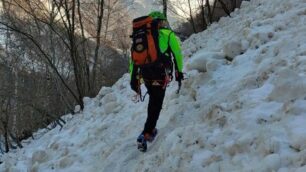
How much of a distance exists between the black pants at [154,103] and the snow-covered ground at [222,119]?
0.21 m

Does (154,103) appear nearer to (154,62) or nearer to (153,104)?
(153,104)

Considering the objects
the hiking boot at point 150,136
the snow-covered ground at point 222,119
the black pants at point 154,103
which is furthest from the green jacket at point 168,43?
the hiking boot at point 150,136

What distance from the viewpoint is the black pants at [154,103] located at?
6.65 meters

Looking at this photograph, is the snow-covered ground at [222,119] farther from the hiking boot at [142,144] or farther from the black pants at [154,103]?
the black pants at [154,103]

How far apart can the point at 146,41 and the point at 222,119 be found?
4.74 feet

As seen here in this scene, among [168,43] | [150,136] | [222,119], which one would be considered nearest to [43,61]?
[150,136]

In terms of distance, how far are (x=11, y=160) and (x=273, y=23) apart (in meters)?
6.04

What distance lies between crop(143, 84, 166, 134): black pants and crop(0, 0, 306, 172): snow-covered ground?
212mm

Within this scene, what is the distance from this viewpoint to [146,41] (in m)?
6.38

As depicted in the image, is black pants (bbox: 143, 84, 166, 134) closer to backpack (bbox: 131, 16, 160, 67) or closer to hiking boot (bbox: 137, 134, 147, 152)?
hiking boot (bbox: 137, 134, 147, 152)

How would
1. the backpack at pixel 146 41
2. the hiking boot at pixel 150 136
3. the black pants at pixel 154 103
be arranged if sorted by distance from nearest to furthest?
the backpack at pixel 146 41
the black pants at pixel 154 103
the hiking boot at pixel 150 136

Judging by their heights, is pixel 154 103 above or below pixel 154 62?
below

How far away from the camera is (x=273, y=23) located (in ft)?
27.4

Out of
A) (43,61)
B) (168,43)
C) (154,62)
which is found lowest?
(154,62)
